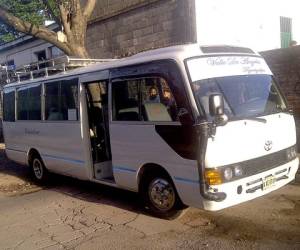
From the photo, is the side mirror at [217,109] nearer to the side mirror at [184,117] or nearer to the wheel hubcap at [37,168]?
the side mirror at [184,117]

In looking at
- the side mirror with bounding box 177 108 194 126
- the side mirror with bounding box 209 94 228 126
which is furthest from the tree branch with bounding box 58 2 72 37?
the side mirror with bounding box 209 94 228 126

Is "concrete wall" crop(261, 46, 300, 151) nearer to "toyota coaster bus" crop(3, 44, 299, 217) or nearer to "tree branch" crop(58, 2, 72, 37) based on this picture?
"toyota coaster bus" crop(3, 44, 299, 217)

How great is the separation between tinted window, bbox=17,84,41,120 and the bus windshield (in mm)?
4763

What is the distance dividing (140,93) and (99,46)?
11.4 m

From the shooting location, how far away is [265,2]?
16.2 meters

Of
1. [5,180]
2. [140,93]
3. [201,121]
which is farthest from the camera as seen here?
[5,180]

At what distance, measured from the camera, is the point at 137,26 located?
50.7 feet

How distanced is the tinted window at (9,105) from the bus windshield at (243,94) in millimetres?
6301

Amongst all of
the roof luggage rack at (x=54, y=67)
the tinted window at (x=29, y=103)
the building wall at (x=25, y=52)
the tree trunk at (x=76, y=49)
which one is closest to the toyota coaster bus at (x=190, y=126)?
the roof luggage rack at (x=54, y=67)

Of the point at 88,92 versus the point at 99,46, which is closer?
the point at 88,92

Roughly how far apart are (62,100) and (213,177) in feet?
13.5

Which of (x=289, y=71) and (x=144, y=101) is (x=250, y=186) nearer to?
(x=144, y=101)

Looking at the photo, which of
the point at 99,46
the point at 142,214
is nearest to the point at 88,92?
the point at 142,214

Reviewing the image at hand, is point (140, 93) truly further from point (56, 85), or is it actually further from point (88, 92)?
point (56, 85)
